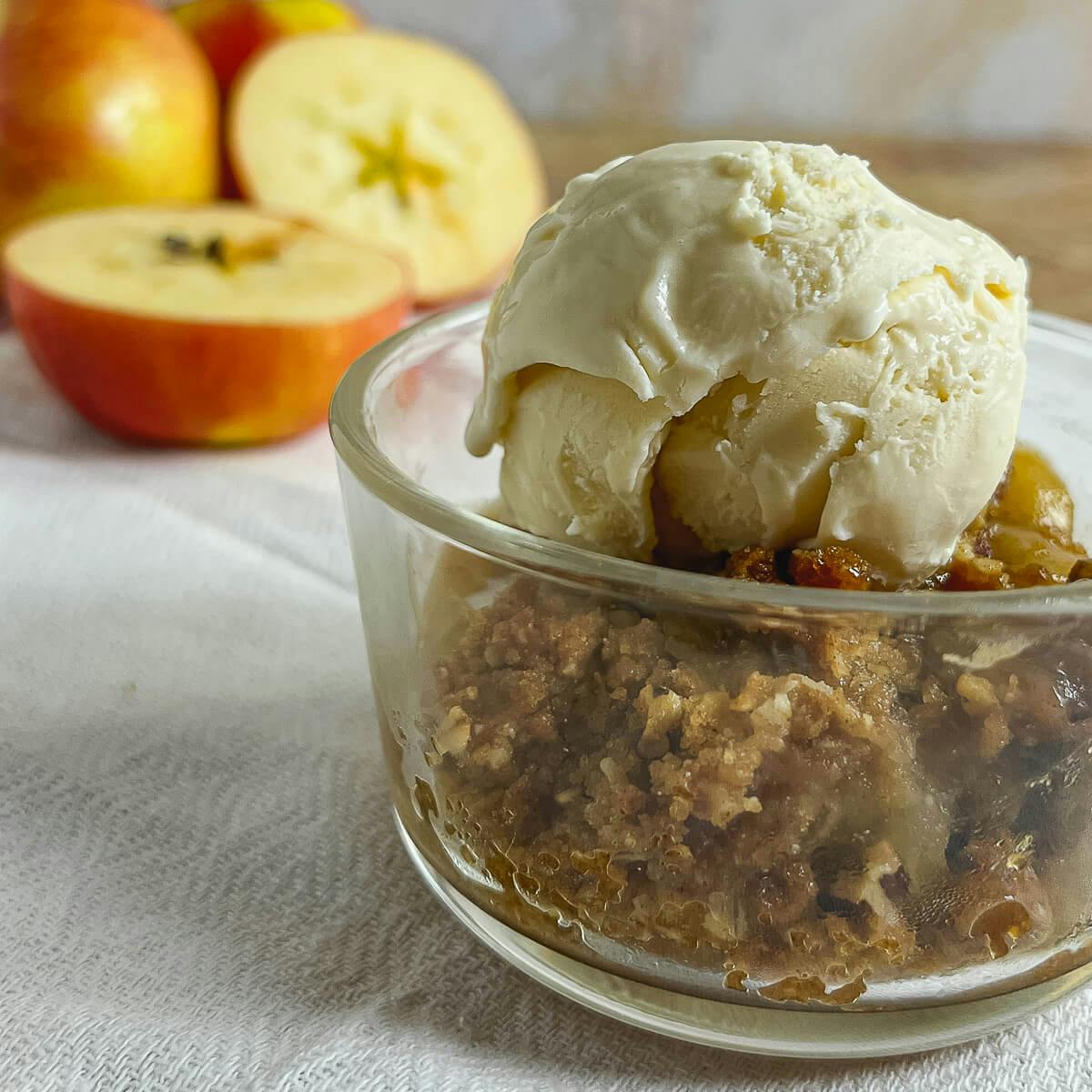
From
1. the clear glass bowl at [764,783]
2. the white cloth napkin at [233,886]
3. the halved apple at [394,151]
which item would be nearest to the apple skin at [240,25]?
the halved apple at [394,151]

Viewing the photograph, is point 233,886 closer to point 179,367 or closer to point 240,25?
point 179,367

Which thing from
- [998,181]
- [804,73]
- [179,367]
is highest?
[179,367]

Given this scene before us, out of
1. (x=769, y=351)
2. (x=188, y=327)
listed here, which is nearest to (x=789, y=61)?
(x=188, y=327)

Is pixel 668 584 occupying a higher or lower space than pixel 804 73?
higher

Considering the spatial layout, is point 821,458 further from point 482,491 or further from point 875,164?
point 875,164

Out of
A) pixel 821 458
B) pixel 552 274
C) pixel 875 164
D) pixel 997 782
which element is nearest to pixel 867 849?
pixel 997 782

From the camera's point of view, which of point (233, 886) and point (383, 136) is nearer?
point (233, 886)

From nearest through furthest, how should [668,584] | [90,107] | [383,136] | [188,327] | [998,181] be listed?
[668,584] < [188,327] < [90,107] < [383,136] < [998,181]
